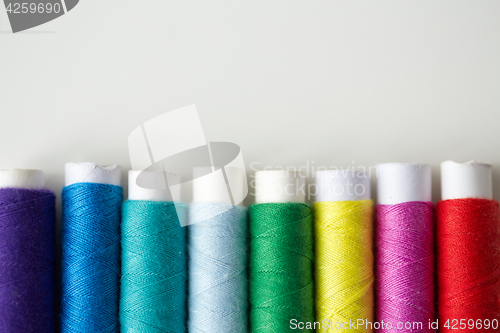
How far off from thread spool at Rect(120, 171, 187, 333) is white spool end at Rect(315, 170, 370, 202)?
43cm

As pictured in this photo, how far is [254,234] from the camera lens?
4.17ft

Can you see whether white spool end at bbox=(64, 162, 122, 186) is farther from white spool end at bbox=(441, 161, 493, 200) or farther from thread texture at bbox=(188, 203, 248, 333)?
white spool end at bbox=(441, 161, 493, 200)

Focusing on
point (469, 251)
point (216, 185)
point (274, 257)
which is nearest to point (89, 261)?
point (216, 185)

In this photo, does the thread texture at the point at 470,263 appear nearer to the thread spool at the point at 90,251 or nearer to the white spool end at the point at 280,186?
the white spool end at the point at 280,186

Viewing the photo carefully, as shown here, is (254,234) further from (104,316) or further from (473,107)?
(473,107)

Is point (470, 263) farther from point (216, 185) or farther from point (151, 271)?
point (151, 271)

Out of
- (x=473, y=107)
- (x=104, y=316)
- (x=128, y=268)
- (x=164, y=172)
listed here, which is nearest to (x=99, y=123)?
(x=164, y=172)

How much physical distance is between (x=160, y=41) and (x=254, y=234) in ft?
2.18

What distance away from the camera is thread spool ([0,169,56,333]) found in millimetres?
1145

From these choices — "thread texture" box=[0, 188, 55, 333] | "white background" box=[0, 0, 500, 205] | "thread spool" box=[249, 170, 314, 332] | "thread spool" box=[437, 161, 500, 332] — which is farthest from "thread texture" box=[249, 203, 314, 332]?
"thread texture" box=[0, 188, 55, 333]

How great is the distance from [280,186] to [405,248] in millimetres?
379

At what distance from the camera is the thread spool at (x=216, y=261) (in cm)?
122

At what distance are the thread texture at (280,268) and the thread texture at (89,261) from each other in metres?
0.39

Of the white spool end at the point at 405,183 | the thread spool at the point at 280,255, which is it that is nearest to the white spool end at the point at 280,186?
the thread spool at the point at 280,255
